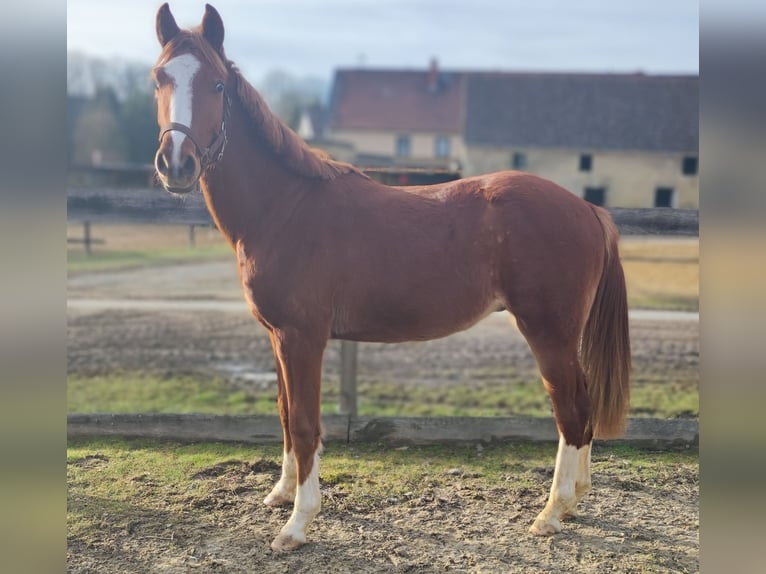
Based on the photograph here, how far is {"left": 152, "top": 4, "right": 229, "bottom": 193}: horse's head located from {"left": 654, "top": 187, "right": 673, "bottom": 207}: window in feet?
101

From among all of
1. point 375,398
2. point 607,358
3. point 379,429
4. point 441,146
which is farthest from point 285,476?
point 441,146

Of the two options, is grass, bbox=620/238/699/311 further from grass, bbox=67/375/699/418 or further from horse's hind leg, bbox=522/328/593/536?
horse's hind leg, bbox=522/328/593/536

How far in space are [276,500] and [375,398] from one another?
304 centimetres

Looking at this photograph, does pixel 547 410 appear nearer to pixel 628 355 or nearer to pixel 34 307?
pixel 628 355

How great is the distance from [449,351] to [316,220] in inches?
211

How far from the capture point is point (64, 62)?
1562 mm

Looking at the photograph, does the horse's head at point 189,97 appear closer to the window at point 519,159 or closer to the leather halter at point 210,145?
the leather halter at point 210,145

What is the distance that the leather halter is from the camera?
263 centimetres

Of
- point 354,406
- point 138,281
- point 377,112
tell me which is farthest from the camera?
point 377,112

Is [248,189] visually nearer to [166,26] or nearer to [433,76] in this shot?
[166,26]

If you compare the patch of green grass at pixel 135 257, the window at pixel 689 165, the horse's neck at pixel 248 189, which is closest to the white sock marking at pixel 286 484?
the horse's neck at pixel 248 189

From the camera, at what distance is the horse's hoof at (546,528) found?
10.5 feet

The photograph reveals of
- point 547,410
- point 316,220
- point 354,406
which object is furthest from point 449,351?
point 316,220

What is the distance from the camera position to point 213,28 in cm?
285
